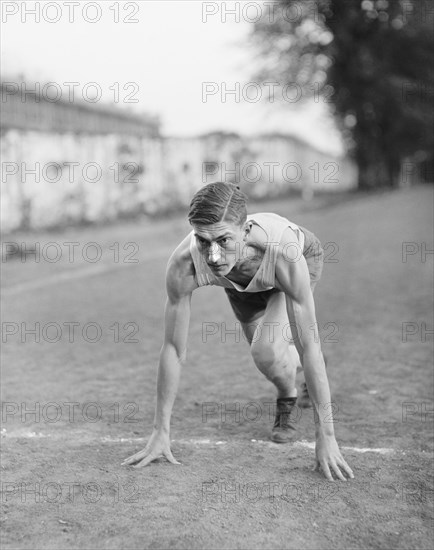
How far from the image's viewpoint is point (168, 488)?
11.4ft

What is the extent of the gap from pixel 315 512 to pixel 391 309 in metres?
4.73

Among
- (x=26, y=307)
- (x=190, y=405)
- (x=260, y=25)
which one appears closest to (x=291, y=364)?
(x=190, y=405)

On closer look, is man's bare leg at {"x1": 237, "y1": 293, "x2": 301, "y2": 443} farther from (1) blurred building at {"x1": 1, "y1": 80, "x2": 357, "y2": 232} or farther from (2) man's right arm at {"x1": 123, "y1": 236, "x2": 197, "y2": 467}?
(1) blurred building at {"x1": 1, "y1": 80, "x2": 357, "y2": 232}

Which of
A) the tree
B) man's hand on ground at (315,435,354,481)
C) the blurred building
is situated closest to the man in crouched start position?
man's hand on ground at (315,435,354,481)

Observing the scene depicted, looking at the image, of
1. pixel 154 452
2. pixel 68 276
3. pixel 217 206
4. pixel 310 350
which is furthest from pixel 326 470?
pixel 68 276

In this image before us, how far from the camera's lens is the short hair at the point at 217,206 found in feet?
11.4

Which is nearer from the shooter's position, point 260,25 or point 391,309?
point 391,309

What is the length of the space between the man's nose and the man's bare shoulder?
0.31m

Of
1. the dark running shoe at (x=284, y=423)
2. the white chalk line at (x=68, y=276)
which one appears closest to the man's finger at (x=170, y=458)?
the dark running shoe at (x=284, y=423)

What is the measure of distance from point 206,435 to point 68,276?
20.1 feet

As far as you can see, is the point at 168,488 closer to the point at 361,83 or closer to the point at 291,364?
the point at 291,364

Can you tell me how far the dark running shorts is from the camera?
4.26m

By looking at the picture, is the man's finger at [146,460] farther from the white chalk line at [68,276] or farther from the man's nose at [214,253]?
the white chalk line at [68,276]

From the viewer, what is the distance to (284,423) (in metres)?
4.18
